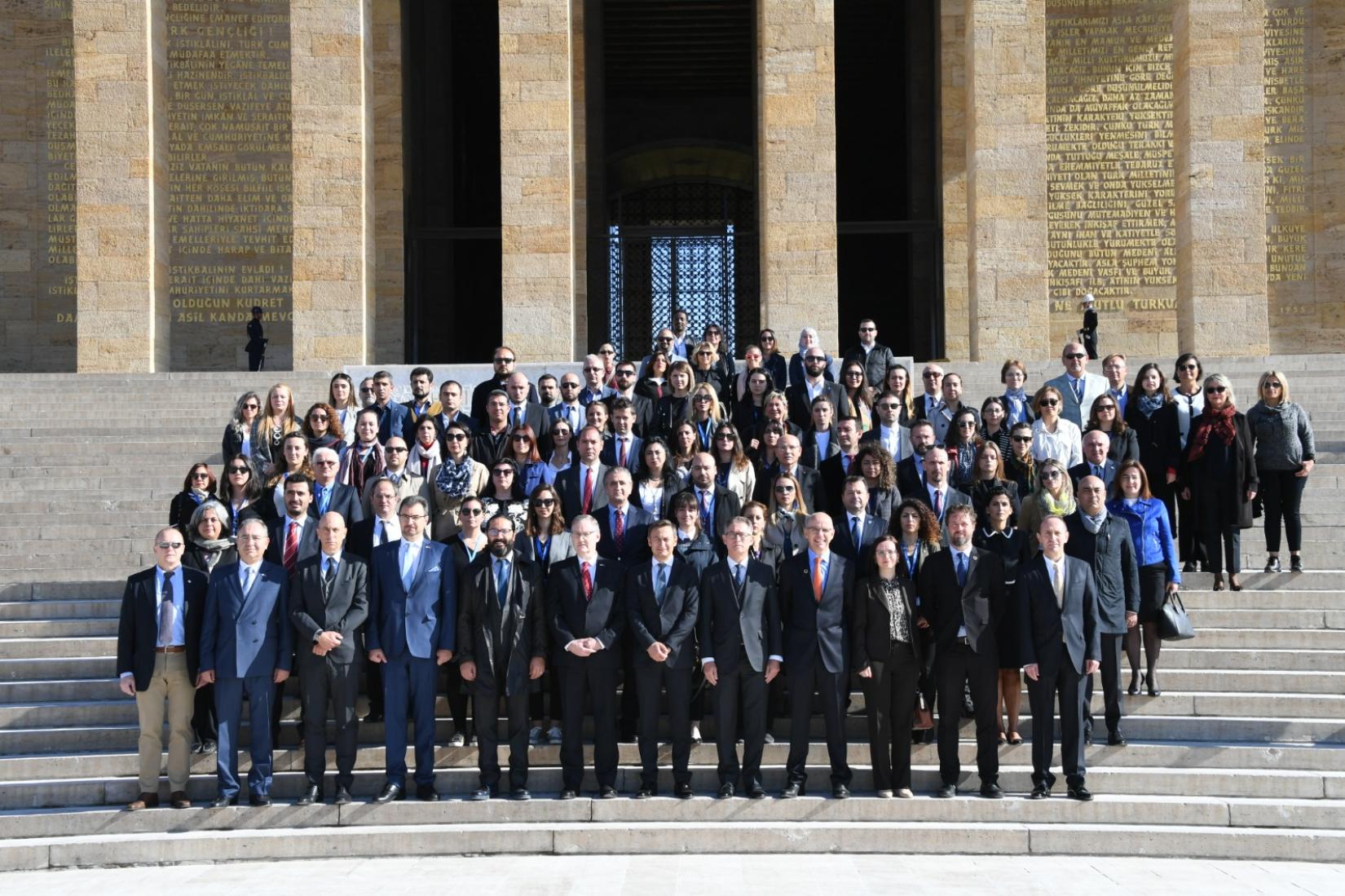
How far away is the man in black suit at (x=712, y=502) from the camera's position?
1003 cm

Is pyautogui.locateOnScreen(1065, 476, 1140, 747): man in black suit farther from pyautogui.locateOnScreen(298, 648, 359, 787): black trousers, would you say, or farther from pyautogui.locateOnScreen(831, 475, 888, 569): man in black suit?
pyautogui.locateOnScreen(298, 648, 359, 787): black trousers

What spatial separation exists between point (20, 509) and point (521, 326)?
6.97 metres

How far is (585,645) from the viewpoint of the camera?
9320 mm

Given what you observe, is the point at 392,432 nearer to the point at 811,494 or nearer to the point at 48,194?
the point at 811,494

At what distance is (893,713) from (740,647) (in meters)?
1.00

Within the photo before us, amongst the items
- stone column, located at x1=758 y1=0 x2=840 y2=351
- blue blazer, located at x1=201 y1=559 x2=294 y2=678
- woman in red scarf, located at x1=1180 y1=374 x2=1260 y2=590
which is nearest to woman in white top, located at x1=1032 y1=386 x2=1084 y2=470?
woman in red scarf, located at x1=1180 y1=374 x2=1260 y2=590

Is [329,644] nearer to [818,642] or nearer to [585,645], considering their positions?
[585,645]

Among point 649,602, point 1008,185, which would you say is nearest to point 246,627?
point 649,602

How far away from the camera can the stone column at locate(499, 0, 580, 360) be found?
18875 millimetres

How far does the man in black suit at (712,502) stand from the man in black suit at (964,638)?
4.62ft

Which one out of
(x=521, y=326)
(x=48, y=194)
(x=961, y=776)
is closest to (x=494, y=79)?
(x=48, y=194)

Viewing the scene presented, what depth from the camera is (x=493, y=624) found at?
9.41 meters

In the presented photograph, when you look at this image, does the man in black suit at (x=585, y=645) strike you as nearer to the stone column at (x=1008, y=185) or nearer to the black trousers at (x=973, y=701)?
the black trousers at (x=973, y=701)

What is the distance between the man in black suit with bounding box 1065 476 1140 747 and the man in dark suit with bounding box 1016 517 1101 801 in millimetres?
235
